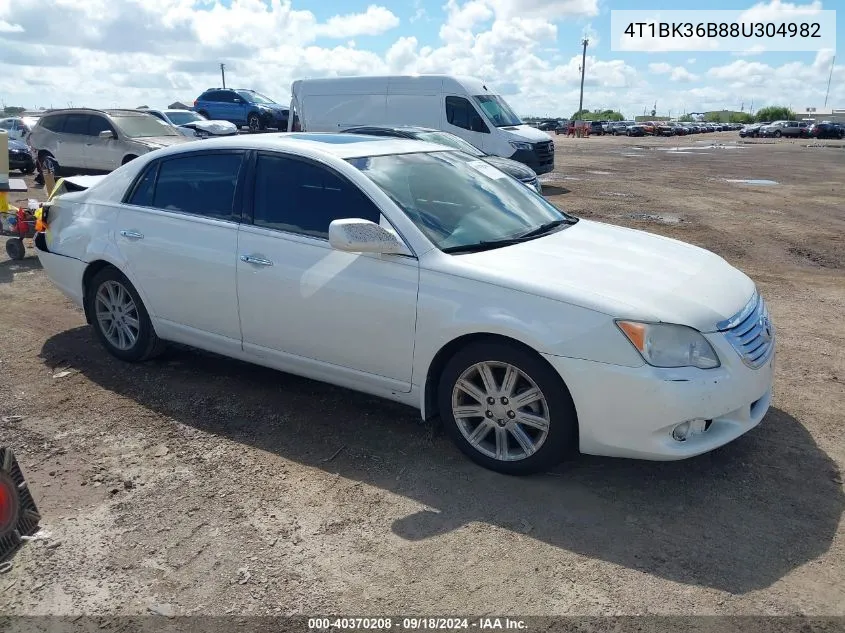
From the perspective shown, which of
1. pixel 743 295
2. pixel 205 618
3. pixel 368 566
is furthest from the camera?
pixel 743 295

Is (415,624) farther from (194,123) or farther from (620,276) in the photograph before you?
(194,123)

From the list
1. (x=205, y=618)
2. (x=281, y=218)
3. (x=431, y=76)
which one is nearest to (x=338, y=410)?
(x=281, y=218)

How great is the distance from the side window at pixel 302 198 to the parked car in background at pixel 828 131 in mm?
67008

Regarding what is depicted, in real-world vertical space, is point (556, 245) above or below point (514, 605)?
above

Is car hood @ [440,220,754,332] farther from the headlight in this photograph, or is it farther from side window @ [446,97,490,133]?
side window @ [446,97,490,133]

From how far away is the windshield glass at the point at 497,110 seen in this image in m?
17.3

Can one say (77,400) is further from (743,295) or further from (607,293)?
(743,295)

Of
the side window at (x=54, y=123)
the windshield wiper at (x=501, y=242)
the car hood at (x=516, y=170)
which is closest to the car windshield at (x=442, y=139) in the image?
the car hood at (x=516, y=170)

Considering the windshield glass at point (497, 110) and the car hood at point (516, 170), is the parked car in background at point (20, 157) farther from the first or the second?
the car hood at point (516, 170)

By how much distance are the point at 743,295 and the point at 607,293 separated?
917 mm

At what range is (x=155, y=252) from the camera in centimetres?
489

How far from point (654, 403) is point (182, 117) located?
857 inches

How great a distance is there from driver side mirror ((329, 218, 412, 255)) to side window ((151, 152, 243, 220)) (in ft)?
3.65

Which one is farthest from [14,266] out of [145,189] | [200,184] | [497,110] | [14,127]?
[14,127]
